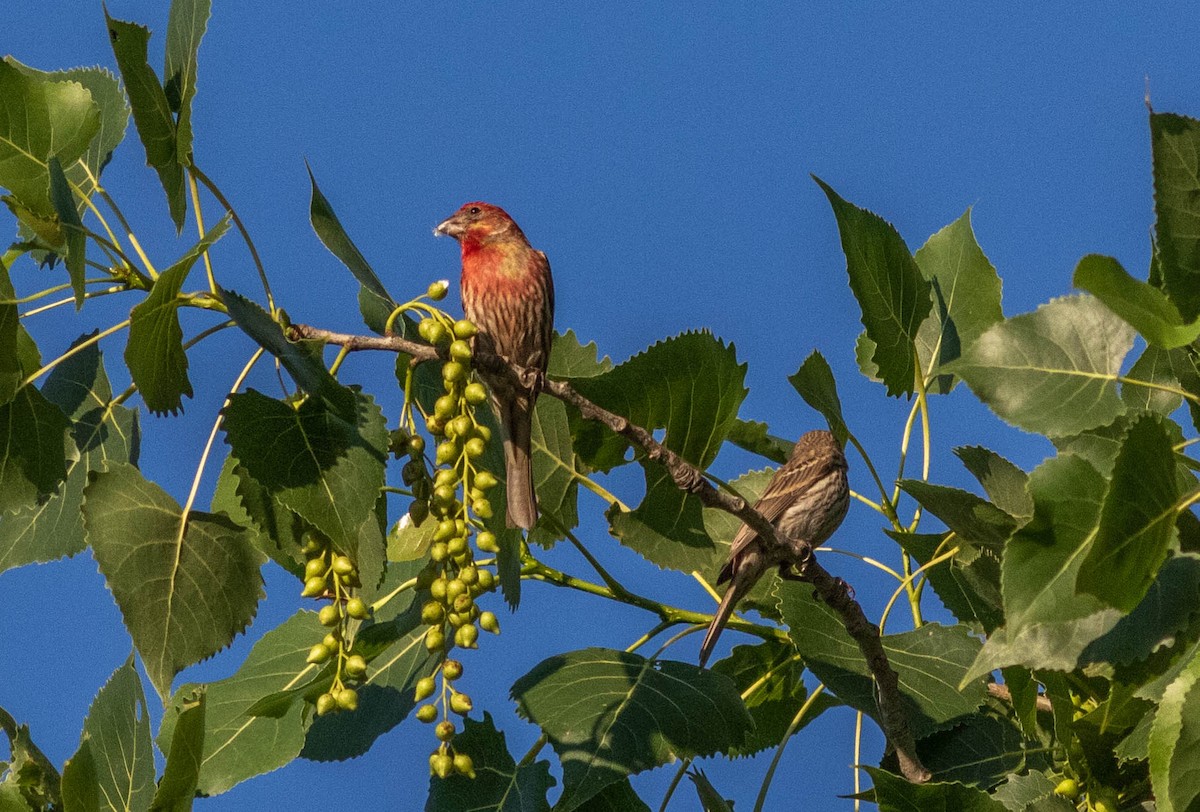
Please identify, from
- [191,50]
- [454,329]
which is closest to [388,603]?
[454,329]

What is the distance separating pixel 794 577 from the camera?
5340 millimetres

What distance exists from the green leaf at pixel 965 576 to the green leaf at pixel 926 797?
0.69m

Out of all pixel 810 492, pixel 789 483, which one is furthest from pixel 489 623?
pixel 810 492

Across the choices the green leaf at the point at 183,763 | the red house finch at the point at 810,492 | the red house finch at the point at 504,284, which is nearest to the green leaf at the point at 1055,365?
the green leaf at the point at 183,763

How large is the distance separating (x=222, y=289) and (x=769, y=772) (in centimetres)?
214

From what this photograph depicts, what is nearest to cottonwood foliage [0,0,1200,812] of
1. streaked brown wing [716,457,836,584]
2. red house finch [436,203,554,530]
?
streaked brown wing [716,457,836,584]

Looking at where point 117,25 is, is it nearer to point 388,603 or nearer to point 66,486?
point 66,486

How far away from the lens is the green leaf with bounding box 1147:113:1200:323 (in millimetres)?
2812

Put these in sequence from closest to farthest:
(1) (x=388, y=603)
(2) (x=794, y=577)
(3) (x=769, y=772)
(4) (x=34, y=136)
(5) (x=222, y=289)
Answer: (5) (x=222, y=289)
(4) (x=34, y=136)
(3) (x=769, y=772)
(1) (x=388, y=603)
(2) (x=794, y=577)

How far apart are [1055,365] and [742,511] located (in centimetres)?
83

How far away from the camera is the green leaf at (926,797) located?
342cm

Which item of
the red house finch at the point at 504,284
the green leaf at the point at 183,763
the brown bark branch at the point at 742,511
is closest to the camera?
the green leaf at the point at 183,763

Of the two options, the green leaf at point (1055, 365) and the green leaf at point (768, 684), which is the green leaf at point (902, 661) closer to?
the green leaf at point (768, 684)

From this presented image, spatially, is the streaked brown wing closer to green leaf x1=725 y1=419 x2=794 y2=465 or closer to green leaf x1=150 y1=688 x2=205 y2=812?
green leaf x1=725 y1=419 x2=794 y2=465
